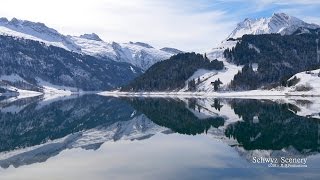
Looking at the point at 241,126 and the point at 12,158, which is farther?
the point at 241,126

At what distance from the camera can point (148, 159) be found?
63.5 m

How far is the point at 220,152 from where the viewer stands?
69188mm

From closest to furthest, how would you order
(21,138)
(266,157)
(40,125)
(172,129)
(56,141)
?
1. (266,157)
2. (56,141)
3. (21,138)
4. (172,129)
5. (40,125)

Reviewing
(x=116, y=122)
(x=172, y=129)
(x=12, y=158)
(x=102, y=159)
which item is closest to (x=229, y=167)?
(x=102, y=159)

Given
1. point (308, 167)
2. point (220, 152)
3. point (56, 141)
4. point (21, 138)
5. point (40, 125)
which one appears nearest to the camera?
point (308, 167)

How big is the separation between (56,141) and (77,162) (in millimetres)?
31941

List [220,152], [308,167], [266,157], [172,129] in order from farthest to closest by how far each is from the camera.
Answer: [172,129] < [220,152] < [266,157] < [308,167]

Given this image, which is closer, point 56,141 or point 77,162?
point 77,162

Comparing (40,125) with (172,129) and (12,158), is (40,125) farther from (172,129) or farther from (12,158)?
(12,158)

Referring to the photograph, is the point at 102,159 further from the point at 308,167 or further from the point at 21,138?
the point at 21,138

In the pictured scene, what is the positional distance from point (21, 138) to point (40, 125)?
102 ft

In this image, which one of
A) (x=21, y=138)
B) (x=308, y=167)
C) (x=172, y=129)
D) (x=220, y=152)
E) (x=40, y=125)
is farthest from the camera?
(x=40, y=125)

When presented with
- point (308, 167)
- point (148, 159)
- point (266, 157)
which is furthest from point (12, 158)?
point (308, 167)

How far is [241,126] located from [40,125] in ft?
Answer: 194
